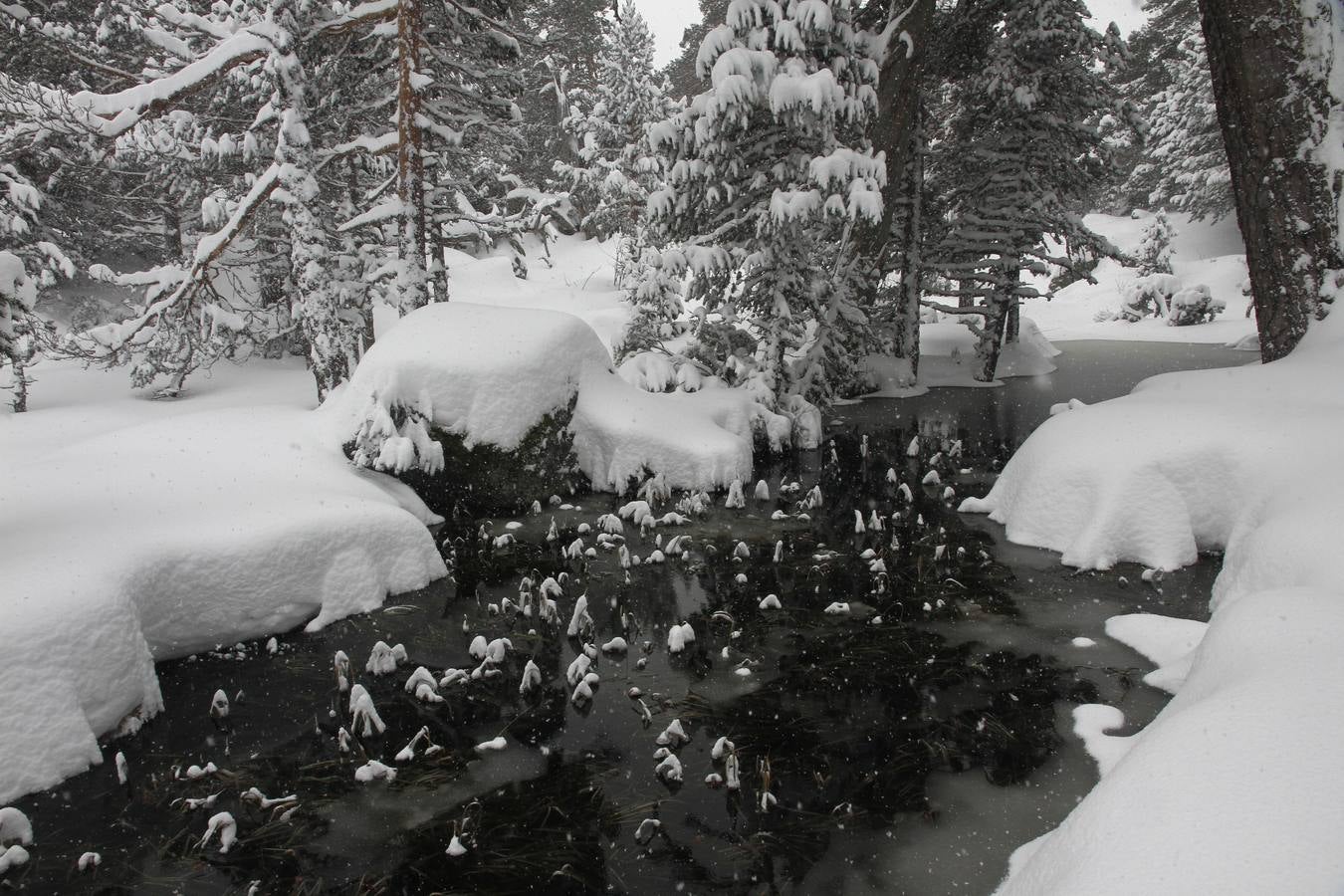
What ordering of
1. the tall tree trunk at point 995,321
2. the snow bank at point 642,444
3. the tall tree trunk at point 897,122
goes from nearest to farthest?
the snow bank at point 642,444 → the tall tree trunk at point 897,122 → the tall tree trunk at point 995,321

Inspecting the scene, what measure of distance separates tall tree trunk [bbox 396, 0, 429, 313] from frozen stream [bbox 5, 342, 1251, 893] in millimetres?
6229

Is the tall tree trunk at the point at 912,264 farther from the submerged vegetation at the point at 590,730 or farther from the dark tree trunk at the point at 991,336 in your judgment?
the submerged vegetation at the point at 590,730

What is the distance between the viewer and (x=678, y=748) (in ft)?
16.2

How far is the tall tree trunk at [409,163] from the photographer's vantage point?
470 inches

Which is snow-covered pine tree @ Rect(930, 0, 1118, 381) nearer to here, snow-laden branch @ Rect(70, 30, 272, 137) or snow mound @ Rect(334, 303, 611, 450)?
snow mound @ Rect(334, 303, 611, 450)


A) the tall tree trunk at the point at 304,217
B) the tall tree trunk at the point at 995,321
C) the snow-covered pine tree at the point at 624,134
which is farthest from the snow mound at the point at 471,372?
the snow-covered pine tree at the point at 624,134

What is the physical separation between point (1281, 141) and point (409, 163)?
11946 mm

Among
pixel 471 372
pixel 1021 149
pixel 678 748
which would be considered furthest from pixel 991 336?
pixel 678 748

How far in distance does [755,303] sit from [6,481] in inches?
422

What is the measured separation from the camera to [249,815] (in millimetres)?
4379

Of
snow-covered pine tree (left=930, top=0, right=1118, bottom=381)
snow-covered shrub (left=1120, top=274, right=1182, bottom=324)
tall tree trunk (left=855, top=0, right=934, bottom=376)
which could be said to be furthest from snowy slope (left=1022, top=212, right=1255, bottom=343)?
tall tree trunk (left=855, top=0, right=934, bottom=376)

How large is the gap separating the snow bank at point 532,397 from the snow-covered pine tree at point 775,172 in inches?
91.3

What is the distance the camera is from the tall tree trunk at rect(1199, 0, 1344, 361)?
8031mm

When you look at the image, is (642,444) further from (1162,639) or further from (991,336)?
(991,336)
